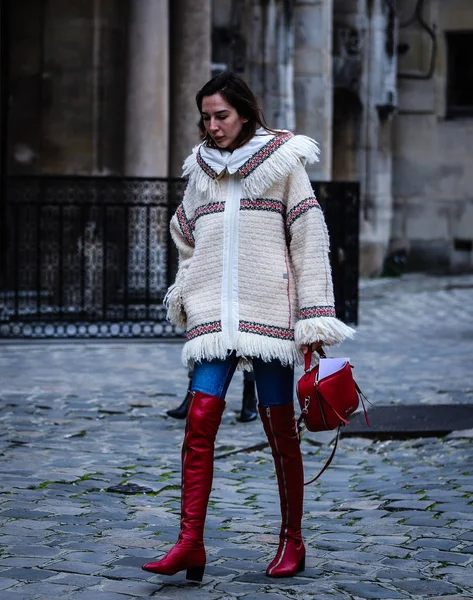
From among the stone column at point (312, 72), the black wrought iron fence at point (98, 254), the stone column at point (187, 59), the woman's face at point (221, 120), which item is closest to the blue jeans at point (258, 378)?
the woman's face at point (221, 120)

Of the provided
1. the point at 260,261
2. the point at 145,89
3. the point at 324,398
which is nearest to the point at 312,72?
the point at 145,89

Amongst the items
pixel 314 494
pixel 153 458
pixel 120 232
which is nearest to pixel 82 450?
pixel 153 458

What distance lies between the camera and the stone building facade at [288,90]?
60.3ft

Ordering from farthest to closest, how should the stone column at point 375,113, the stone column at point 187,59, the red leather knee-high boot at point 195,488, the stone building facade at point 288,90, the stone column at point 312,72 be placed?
the stone column at point 375,113 → the stone column at point 312,72 → the stone column at point 187,59 → the stone building facade at point 288,90 → the red leather knee-high boot at point 195,488

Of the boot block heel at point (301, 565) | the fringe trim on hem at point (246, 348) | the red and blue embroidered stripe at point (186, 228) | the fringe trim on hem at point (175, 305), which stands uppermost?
the red and blue embroidered stripe at point (186, 228)

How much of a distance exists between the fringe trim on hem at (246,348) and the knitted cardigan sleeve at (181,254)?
0.24m

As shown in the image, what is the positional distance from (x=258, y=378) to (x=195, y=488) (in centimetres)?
48

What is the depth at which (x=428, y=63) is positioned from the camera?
30.1 m

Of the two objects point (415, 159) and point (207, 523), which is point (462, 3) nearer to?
point (415, 159)

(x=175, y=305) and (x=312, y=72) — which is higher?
(x=312, y=72)

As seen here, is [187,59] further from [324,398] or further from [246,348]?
[324,398]

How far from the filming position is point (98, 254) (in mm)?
16406

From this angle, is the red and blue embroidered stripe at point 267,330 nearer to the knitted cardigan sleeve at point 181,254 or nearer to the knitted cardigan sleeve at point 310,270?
the knitted cardigan sleeve at point 310,270

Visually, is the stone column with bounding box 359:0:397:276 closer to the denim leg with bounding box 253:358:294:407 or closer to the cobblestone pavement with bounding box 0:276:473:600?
the cobblestone pavement with bounding box 0:276:473:600
